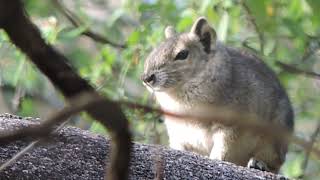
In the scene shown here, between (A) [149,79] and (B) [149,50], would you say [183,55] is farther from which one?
(B) [149,50]

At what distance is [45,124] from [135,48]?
5994 millimetres

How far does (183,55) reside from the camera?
6109mm

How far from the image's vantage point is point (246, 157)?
545 cm

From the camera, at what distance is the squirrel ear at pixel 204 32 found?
6066 millimetres

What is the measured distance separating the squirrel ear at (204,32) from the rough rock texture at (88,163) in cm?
264

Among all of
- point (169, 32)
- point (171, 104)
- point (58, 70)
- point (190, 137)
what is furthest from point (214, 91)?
point (58, 70)

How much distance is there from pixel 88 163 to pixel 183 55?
325 cm

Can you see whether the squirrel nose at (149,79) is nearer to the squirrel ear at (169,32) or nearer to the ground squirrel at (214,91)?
the ground squirrel at (214,91)

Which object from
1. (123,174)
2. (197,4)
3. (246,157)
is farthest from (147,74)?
(123,174)

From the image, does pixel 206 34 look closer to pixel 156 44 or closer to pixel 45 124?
pixel 156 44

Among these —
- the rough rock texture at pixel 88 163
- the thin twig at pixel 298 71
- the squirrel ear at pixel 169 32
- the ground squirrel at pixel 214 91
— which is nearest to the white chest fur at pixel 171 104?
the ground squirrel at pixel 214 91

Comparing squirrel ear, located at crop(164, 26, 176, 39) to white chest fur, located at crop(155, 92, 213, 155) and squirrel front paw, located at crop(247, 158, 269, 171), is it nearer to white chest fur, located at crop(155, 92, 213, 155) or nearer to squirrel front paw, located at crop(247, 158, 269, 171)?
white chest fur, located at crop(155, 92, 213, 155)

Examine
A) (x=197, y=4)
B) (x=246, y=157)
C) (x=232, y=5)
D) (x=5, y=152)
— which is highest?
(x=197, y=4)

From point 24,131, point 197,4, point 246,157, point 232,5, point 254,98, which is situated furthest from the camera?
point 197,4
